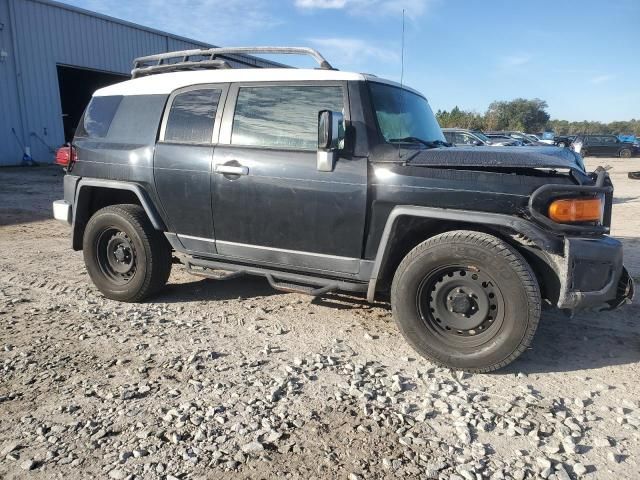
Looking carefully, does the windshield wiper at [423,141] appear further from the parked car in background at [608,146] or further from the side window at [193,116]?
the parked car in background at [608,146]

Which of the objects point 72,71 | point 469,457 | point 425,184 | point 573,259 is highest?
point 72,71

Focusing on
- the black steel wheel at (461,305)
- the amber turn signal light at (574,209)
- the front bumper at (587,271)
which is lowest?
the black steel wheel at (461,305)

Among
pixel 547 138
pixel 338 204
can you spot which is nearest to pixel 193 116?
pixel 338 204

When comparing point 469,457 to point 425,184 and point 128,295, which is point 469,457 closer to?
point 425,184

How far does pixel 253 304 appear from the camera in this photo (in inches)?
177

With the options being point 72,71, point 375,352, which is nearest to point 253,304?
point 375,352

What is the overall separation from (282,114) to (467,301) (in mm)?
2022

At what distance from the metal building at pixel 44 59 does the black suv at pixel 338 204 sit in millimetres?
16856

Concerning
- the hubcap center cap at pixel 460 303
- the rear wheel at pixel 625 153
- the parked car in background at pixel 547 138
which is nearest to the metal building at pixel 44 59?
the hubcap center cap at pixel 460 303

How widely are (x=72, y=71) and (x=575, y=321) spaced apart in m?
24.3

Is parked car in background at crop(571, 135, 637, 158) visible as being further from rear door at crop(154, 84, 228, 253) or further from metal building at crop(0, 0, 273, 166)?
rear door at crop(154, 84, 228, 253)

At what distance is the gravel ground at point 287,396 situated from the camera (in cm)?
231

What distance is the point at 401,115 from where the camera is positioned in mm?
3949

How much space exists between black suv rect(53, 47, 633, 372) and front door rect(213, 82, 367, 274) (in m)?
0.01
